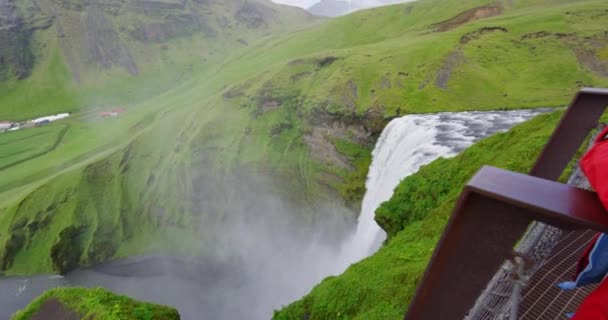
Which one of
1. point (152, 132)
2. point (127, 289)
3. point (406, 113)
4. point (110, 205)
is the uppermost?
point (406, 113)

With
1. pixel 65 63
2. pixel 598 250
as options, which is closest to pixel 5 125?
pixel 65 63

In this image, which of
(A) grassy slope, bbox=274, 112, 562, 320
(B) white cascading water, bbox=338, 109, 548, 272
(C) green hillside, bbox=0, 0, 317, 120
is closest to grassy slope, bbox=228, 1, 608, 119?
(B) white cascading water, bbox=338, 109, 548, 272

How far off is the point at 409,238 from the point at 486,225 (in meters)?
13.6

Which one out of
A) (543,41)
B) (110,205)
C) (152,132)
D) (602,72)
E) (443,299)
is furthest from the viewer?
(152,132)

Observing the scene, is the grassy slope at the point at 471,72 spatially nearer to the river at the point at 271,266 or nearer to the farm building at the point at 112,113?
the river at the point at 271,266

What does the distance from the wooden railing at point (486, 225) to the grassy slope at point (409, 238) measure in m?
9.07

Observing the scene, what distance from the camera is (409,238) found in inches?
578

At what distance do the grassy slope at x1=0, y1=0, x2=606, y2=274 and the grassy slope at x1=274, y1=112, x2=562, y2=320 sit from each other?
31472mm

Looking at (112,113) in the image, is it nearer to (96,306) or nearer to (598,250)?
(96,306)

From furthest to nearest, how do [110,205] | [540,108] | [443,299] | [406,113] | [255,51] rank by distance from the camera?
[255,51] < [110,205] < [406,113] < [540,108] < [443,299]

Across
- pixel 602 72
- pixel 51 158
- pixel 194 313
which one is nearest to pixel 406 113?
pixel 602 72

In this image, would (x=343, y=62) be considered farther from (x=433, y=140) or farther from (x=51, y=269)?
(x=51, y=269)

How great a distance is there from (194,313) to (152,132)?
→ 48.9 m

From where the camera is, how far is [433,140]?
29.1 m
